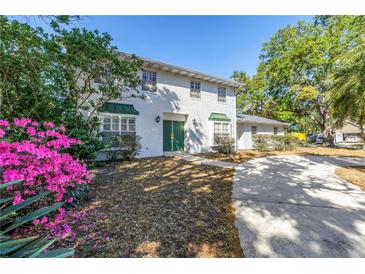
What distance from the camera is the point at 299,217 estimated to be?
3.61 m

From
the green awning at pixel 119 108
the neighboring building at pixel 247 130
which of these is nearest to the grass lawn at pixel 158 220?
the green awning at pixel 119 108

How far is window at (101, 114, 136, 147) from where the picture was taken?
388 inches

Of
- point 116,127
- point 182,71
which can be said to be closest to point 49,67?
point 116,127

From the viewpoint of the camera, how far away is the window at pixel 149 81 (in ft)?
37.3

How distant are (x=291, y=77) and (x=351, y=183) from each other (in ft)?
62.0

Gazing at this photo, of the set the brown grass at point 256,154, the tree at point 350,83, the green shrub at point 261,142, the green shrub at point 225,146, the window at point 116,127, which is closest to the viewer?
the tree at point 350,83

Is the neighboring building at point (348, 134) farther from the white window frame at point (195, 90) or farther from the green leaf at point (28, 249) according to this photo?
the green leaf at point (28, 249)

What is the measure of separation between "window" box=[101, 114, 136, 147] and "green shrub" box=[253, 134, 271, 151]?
1235cm

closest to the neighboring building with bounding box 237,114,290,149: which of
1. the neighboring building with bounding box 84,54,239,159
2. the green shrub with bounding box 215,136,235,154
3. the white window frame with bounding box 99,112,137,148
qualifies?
the neighboring building with bounding box 84,54,239,159

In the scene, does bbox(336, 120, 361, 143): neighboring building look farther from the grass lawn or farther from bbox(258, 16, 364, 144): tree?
the grass lawn
